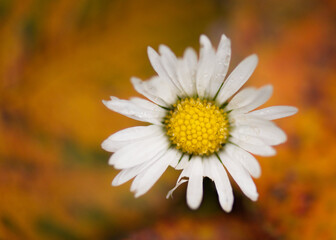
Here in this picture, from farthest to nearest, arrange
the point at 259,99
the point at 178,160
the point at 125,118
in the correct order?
1. the point at 125,118
2. the point at 178,160
3. the point at 259,99

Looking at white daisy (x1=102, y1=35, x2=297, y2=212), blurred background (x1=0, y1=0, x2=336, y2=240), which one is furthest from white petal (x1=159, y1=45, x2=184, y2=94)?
blurred background (x1=0, y1=0, x2=336, y2=240)

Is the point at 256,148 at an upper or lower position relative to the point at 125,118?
lower

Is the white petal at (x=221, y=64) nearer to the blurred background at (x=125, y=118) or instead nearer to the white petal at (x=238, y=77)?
the white petal at (x=238, y=77)

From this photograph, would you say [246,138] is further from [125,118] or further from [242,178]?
[125,118]

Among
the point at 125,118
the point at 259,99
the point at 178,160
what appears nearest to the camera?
the point at 259,99

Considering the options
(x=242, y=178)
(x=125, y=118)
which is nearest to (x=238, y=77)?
(x=242, y=178)

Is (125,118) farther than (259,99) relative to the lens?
Yes
